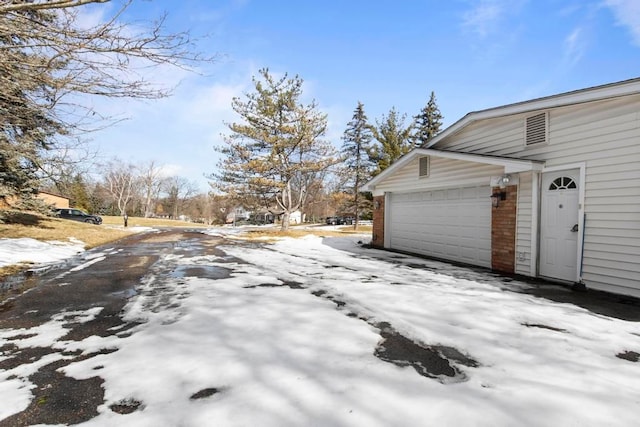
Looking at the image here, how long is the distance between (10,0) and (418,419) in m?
5.68

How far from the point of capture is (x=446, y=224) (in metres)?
8.48

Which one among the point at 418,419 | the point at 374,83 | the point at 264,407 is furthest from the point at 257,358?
the point at 374,83

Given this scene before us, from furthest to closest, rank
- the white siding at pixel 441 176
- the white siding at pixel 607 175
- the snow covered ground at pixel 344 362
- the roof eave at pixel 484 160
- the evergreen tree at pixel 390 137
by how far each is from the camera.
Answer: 1. the evergreen tree at pixel 390 137
2. the white siding at pixel 441 176
3. the roof eave at pixel 484 160
4. the white siding at pixel 607 175
5. the snow covered ground at pixel 344 362

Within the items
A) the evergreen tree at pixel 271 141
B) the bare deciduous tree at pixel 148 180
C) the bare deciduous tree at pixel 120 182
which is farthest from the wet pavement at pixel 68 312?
the bare deciduous tree at pixel 148 180

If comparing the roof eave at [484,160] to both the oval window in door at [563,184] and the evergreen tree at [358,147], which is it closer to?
the oval window in door at [563,184]

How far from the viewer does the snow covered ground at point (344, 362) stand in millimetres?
1916

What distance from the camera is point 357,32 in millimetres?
10180

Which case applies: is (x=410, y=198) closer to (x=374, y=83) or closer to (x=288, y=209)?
(x=374, y=83)

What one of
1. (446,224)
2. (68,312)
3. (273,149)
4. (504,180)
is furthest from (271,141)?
(68,312)

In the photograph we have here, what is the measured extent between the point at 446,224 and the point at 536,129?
3.09 m

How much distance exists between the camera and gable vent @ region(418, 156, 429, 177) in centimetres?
906

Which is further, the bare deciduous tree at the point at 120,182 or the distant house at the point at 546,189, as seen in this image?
the bare deciduous tree at the point at 120,182

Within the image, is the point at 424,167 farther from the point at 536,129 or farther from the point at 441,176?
the point at 536,129

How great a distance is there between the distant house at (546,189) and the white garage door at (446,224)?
3cm
